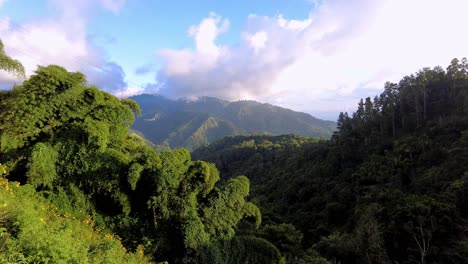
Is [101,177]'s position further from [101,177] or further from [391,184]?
[391,184]

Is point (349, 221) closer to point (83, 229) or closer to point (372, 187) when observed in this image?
point (372, 187)

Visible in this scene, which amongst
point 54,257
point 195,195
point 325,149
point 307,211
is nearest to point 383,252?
point 195,195

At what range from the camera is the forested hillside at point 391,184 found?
19.2 metres

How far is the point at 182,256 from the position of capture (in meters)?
12.2

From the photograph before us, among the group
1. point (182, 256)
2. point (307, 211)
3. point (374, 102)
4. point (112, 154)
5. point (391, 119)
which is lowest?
point (307, 211)

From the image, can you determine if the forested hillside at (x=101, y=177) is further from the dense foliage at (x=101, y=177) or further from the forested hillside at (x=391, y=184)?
the forested hillside at (x=391, y=184)

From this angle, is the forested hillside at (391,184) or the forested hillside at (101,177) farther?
the forested hillside at (391,184)

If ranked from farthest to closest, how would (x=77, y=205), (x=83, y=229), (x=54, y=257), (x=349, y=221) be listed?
(x=349, y=221) → (x=77, y=205) → (x=83, y=229) → (x=54, y=257)

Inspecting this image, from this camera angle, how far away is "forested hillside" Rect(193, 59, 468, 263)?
19.2 meters

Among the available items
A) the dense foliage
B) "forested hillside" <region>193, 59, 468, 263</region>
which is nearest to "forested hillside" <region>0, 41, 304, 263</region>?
the dense foliage

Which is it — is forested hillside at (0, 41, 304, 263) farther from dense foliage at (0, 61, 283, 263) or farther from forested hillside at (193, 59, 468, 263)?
forested hillside at (193, 59, 468, 263)

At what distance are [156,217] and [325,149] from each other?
50.6 metres

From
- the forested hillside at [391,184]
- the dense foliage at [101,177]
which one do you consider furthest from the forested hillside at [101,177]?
the forested hillside at [391,184]

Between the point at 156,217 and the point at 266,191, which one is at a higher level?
the point at 156,217
